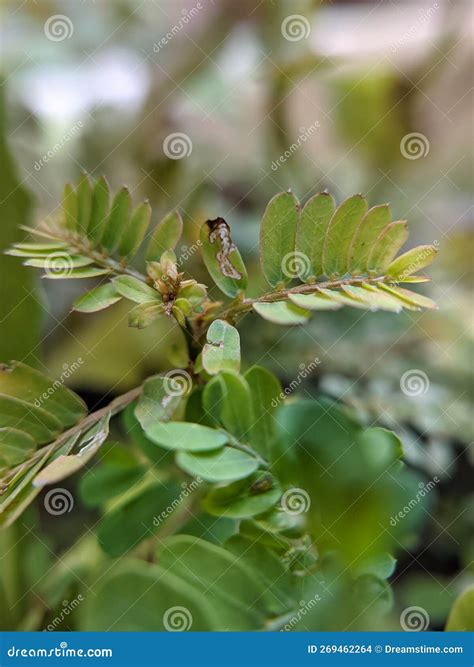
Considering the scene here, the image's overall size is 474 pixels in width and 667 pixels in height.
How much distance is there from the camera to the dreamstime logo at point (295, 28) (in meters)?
0.77

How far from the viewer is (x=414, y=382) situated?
68 cm

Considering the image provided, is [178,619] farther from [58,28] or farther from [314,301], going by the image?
[58,28]

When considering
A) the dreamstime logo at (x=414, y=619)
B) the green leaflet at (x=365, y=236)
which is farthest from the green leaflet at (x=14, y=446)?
the dreamstime logo at (x=414, y=619)

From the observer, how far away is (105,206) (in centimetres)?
39

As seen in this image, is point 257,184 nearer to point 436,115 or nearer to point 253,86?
point 253,86

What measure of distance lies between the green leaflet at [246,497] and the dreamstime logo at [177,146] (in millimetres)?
505

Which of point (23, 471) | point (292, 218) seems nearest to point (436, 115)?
point (292, 218)

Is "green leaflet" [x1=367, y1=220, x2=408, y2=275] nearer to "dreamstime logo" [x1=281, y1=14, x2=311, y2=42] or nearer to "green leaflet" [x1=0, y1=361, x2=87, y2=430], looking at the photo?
"green leaflet" [x1=0, y1=361, x2=87, y2=430]

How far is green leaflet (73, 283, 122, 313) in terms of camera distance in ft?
1.17

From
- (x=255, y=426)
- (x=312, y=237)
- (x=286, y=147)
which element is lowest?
(x=255, y=426)

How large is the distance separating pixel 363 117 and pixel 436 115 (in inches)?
4.2
